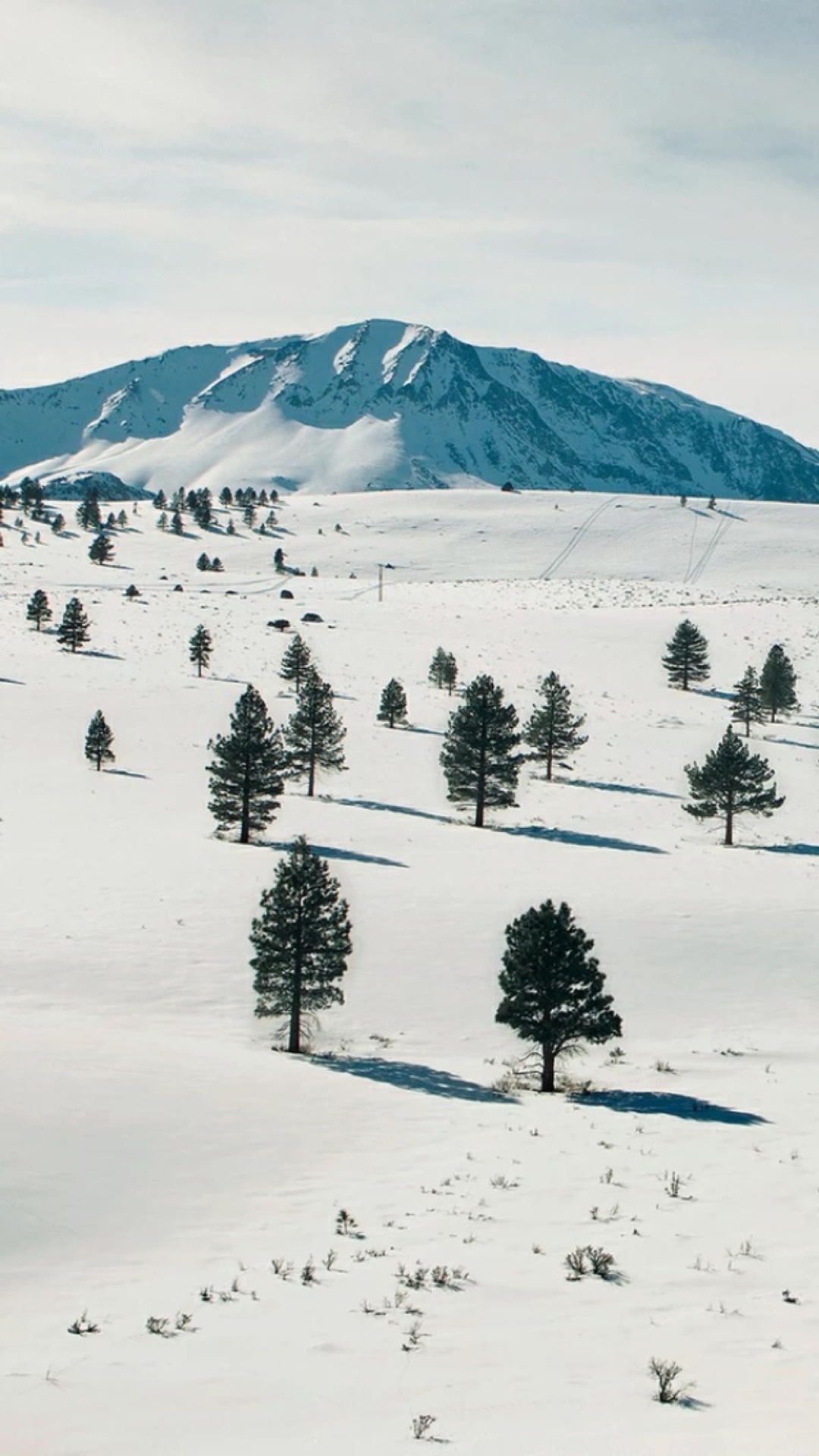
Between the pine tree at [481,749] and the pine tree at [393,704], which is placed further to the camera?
the pine tree at [393,704]

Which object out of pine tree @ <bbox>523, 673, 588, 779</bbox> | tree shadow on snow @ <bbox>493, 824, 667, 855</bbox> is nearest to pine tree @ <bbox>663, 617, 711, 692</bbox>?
pine tree @ <bbox>523, 673, 588, 779</bbox>

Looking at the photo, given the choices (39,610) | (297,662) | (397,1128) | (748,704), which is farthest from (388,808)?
(39,610)

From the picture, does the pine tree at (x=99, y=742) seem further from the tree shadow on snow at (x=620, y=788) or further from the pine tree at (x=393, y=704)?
the tree shadow on snow at (x=620, y=788)

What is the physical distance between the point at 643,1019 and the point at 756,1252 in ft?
61.5

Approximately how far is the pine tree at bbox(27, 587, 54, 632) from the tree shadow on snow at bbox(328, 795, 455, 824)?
185ft

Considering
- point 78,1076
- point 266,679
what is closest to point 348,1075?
point 78,1076

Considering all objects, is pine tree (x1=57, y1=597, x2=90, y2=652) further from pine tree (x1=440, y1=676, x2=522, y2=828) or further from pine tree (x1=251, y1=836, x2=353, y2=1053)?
pine tree (x1=251, y1=836, x2=353, y2=1053)

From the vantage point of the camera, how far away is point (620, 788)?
69812mm

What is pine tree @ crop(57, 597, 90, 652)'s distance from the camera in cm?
9856

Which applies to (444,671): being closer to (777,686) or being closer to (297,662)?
(297,662)

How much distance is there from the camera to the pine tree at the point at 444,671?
92250 mm

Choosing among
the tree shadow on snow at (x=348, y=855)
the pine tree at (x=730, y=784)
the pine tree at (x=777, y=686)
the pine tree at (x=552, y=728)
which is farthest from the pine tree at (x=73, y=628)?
the pine tree at (x=730, y=784)

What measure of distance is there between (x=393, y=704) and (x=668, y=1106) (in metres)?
55.1

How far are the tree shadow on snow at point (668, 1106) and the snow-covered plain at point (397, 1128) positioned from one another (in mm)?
143
